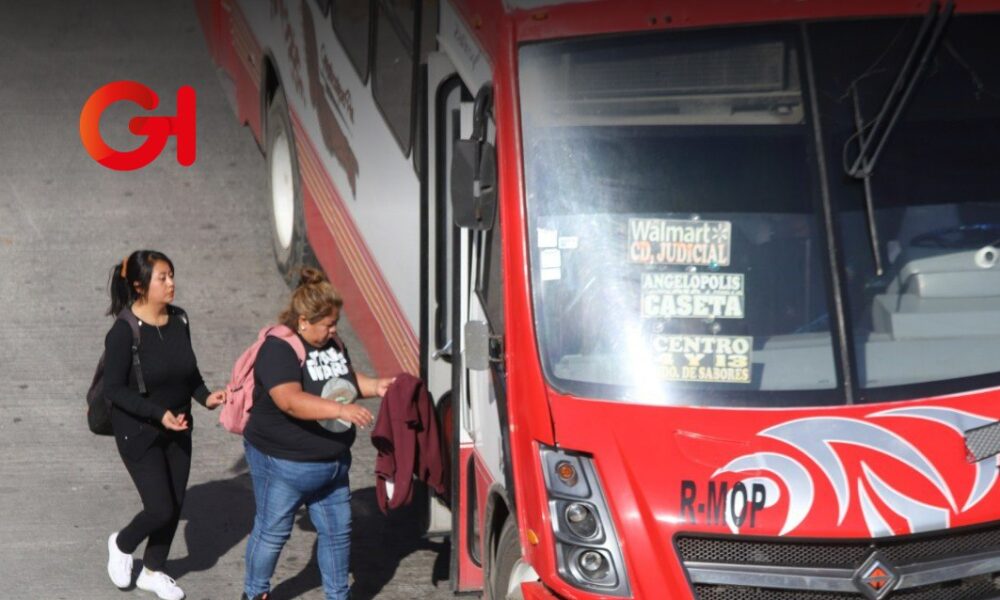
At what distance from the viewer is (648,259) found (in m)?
5.69

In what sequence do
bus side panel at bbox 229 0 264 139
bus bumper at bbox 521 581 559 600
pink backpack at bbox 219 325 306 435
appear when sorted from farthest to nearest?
bus side panel at bbox 229 0 264 139 → pink backpack at bbox 219 325 306 435 → bus bumper at bbox 521 581 559 600

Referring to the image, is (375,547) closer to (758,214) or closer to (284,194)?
(758,214)

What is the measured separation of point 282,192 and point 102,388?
4351 mm

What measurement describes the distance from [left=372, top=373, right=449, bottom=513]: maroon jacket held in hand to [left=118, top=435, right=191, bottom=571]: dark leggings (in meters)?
1.05

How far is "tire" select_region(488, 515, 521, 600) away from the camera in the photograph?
6055 mm

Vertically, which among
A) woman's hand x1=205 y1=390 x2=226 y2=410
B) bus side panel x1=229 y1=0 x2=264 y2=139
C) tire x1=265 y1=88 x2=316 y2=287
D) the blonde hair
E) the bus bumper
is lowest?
the bus bumper

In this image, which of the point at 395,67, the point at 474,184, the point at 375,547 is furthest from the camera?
the point at 375,547

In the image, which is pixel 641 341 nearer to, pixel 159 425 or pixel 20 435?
pixel 159 425

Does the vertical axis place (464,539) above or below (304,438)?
below

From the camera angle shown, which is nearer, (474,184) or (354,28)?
(474,184)

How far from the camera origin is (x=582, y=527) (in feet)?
Answer: 17.6

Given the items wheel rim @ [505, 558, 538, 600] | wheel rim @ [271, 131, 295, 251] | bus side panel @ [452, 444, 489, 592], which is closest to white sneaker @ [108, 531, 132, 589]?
bus side panel @ [452, 444, 489, 592]

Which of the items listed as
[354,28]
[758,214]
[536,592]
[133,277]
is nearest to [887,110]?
[758,214]

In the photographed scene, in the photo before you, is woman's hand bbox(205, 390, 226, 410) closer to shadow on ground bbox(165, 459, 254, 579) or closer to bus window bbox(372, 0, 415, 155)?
shadow on ground bbox(165, 459, 254, 579)
